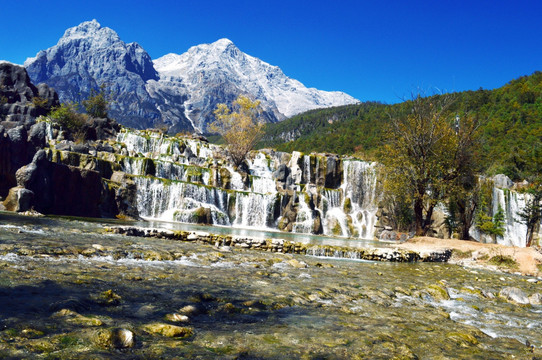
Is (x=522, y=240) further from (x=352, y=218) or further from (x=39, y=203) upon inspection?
(x=39, y=203)

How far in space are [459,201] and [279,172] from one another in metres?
28.8

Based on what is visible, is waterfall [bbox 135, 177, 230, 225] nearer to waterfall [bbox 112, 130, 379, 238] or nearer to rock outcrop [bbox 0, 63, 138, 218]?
waterfall [bbox 112, 130, 379, 238]

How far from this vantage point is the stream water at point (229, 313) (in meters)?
3.65

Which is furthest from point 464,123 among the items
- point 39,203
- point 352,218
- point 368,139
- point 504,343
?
point 368,139

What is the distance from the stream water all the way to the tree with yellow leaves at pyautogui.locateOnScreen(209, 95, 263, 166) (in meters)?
46.9

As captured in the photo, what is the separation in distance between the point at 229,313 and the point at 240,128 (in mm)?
54545

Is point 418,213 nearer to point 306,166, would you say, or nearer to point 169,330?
point 169,330

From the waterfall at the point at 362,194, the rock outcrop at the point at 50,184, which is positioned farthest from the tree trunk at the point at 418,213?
the rock outcrop at the point at 50,184

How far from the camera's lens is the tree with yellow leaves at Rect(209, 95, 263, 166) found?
56.0 metres

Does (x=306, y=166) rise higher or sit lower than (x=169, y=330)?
higher

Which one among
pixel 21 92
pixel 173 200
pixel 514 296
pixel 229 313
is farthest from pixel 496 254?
pixel 21 92

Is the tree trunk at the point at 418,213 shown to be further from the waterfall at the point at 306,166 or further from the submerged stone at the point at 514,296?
the waterfall at the point at 306,166

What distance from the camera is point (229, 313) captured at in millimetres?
5203

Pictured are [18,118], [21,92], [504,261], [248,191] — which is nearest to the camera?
[504,261]
